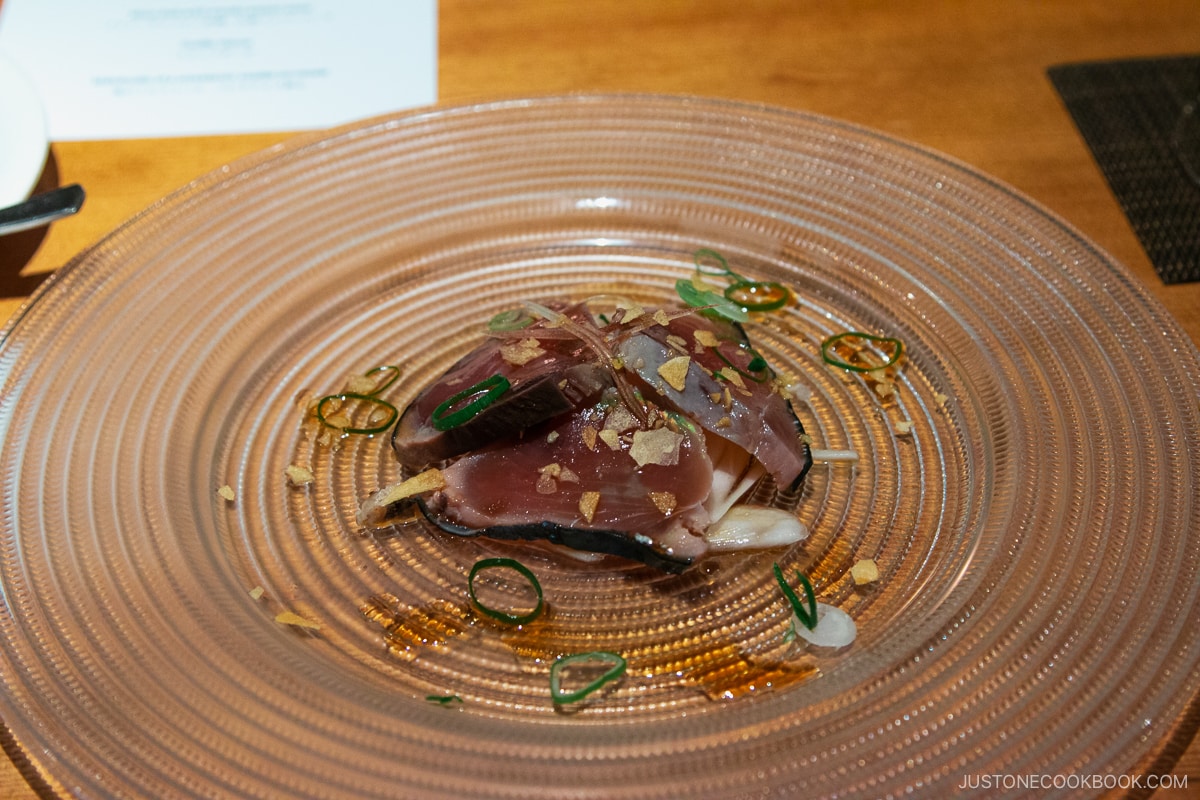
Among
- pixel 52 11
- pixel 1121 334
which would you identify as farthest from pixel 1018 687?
pixel 52 11

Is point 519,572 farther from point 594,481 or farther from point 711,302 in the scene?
point 711,302

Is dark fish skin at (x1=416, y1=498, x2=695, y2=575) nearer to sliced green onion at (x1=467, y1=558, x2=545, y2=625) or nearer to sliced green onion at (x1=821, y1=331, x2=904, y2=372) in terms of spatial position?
sliced green onion at (x1=467, y1=558, x2=545, y2=625)

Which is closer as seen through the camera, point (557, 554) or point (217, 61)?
point (557, 554)

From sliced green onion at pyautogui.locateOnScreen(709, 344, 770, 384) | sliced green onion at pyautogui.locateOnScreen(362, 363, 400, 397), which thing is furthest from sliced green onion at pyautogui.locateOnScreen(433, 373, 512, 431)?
sliced green onion at pyautogui.locateOnScreen(709, 344, 770, 384)

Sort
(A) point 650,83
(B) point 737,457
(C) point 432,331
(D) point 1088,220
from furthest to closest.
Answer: (A) point 650,83 → (D) point 1088,220 → (C) point 432,331 → (B) point 737,457

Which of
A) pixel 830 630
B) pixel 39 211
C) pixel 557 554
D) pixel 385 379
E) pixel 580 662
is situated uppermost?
pixel 39 211

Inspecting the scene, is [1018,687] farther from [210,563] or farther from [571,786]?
[210,563]

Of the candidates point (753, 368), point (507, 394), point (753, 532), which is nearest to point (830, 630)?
point (753, 532)
